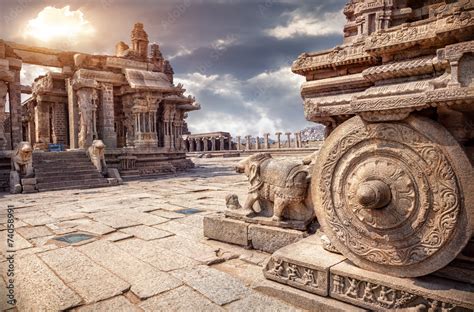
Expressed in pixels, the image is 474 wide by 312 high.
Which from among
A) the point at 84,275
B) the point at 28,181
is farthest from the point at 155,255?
the point at 28,181

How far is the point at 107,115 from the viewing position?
1706cm

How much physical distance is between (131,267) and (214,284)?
1.04m

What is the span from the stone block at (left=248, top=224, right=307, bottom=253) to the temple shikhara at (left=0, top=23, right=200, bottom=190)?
12349mm

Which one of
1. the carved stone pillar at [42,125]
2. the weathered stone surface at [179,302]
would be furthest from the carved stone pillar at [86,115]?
the weathered stone surface at [179,302]

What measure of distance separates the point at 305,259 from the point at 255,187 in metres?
1.37

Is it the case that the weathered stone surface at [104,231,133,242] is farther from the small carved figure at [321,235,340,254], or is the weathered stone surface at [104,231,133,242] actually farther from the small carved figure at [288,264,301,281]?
the small carved figure at [321,235,340,254]

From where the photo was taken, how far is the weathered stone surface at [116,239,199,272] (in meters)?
3.36

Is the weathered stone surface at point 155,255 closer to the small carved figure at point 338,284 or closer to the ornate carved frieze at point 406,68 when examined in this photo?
the small carved figure at point 338,284

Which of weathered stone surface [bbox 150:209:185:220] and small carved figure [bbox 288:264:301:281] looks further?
weathered stone surface [bbox 150:209:185:220]

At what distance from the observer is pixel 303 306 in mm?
2469

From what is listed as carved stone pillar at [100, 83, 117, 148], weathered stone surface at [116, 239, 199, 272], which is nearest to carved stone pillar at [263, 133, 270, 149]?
carved stone pillar at [100, 83, 117, 148]

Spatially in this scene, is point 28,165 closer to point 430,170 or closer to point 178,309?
point 178,309

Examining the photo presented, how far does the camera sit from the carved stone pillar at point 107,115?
1678cm

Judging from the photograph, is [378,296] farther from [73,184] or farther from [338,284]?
[73,184]
